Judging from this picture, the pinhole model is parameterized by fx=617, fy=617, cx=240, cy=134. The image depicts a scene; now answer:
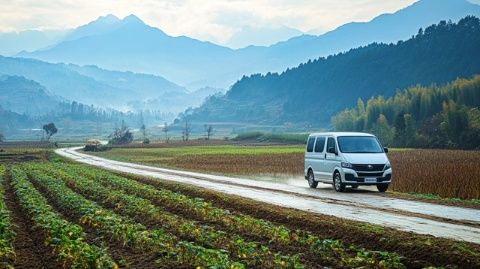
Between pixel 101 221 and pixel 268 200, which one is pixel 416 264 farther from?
pixel 268 200

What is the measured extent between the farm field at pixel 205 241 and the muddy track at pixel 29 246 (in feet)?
0.07

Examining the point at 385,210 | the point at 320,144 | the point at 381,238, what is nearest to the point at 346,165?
the point at 320,144

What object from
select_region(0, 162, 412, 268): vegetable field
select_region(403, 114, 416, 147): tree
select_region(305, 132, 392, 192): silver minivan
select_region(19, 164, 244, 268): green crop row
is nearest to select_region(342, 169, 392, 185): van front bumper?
select_region(305, 132, 392, 192): silver minivan

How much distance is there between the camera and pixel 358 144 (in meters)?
26.2

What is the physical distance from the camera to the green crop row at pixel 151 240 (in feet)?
37.5

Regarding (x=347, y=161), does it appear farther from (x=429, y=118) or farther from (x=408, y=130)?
(x=429, y=118)

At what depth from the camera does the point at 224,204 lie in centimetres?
2194

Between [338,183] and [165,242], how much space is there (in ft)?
43.3

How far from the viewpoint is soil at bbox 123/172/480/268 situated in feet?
36.3

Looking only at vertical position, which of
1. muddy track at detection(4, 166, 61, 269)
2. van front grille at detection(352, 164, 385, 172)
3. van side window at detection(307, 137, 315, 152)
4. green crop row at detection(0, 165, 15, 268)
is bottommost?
muddy track at detection(4, 166, 61, 269)

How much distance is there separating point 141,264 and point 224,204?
1002 centimetres

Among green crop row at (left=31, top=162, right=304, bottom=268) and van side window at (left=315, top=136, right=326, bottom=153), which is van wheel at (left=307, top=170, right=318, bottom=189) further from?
green crop row at (left=31, top=162, right=304, bottom=268)

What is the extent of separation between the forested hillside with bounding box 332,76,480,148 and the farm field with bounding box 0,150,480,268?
8104 centimetres

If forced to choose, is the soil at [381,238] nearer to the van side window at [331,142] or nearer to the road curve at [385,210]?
the road curve at [385,210]
